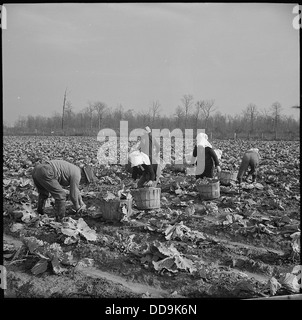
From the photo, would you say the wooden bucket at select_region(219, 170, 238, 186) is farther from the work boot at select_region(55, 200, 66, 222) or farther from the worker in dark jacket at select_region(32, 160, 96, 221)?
the work boot at select_region(55, 200, 66, 222)

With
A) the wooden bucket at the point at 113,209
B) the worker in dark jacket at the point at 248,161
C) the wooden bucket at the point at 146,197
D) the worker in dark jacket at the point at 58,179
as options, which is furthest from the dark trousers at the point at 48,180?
the worker in dark jacket at the point at 248,161

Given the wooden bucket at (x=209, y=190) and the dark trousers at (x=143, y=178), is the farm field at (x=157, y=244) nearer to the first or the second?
the wooden bucket at (x=209, y=190)

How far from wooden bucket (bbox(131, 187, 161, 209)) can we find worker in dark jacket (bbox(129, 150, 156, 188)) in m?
0.57

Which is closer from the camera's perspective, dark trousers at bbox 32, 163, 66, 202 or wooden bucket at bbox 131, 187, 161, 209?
dark trousers at bbox 32, 163, 66, 202

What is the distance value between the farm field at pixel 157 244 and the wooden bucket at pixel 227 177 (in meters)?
0.46

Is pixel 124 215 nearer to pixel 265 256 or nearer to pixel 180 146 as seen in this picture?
pixel 180 146

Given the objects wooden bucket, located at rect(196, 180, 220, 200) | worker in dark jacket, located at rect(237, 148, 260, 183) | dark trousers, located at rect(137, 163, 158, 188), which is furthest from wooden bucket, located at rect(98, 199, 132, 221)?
worker in dark jacket, located at rect(237, 148, 260, 183)

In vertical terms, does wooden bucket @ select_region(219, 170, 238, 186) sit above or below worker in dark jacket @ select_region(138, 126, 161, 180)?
below

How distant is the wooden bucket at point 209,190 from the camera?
686 cm

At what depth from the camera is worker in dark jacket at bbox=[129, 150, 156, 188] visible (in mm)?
6699

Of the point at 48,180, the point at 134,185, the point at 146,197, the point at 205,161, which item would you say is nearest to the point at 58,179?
the point at 48,180

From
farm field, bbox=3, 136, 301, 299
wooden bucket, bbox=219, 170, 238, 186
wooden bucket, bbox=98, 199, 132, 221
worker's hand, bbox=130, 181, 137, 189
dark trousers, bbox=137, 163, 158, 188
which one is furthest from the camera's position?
wooden bucket, bbox=219, 170, 238, 186
